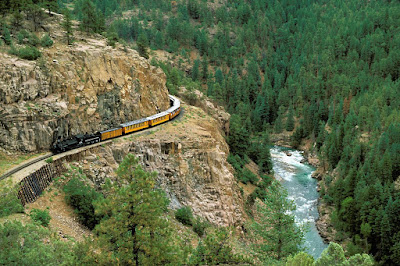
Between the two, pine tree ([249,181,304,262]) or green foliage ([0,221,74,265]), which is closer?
green foliage ([0,221,74,265])

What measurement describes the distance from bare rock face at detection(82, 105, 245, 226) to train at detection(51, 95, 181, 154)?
1.13 meters

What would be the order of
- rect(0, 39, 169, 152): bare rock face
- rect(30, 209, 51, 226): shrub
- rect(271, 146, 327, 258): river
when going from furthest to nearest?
rect(271, 146, 327, 258): river < rect(0, 39, 169, 152): bare rock face < rect(30, 209, 51, 226): shrub

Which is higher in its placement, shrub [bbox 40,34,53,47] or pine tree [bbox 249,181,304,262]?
shrub [bbox 40,34,53,47]

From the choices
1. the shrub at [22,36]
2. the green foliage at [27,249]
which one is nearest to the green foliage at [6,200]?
the green foliage at [27,249]

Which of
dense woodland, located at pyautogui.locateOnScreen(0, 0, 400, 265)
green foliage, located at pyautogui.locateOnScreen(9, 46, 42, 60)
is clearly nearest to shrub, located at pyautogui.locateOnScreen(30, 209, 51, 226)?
green foliage, located at pyautogui.locateOnScreen(9, 46, 42, 60)

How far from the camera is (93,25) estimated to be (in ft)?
174

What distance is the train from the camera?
3903 centimetres

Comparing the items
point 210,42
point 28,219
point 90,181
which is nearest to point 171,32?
point 210,42

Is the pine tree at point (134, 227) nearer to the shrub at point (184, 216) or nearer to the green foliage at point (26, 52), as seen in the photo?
the shrub at point (184, 216)

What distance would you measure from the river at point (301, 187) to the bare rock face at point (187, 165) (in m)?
12.0

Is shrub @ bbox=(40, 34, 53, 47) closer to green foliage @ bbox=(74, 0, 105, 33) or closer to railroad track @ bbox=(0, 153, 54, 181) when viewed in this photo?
green foliage @ bbox=(74, 0, 105, 33)

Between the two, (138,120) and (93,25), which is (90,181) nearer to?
(138,120)

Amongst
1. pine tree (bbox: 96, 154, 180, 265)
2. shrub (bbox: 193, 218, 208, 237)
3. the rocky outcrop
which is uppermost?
pine tree (bbox: 96, 154, 180, 265)

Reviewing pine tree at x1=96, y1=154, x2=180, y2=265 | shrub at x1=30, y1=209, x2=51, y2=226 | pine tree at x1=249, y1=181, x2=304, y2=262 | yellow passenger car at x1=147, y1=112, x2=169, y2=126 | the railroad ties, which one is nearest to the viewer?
pine tree at x1=96, y1=154, x2=180, y2=265
